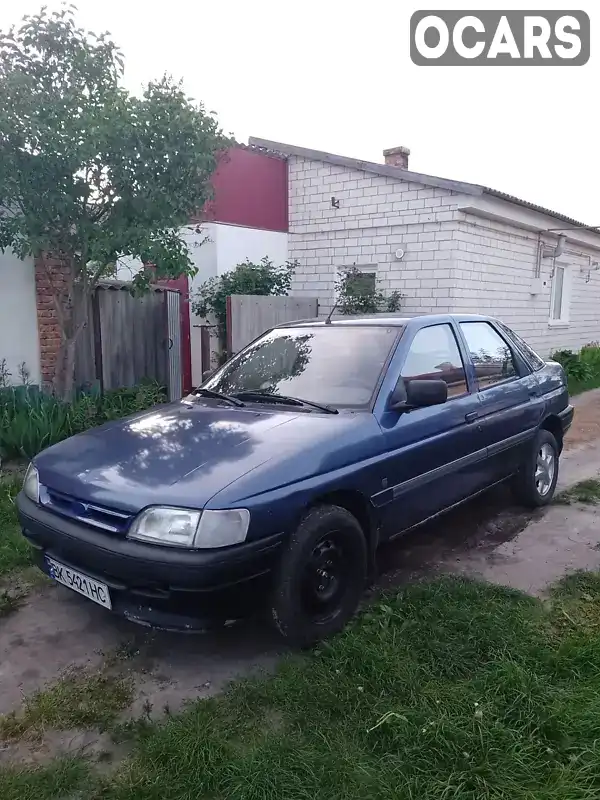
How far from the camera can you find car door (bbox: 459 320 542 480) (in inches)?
169

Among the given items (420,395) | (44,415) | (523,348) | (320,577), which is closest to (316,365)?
(420,395)

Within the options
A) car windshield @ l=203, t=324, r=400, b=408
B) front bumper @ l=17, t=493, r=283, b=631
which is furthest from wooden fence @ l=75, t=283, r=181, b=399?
front bumper @ l=17, t=493, r=283, b=631

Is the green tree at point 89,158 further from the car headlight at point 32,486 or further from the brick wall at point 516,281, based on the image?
the brick wall at point 516,281

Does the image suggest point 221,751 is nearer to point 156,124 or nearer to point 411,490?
point 411,490

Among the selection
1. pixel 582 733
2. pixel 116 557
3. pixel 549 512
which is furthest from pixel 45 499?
pixel 549 512

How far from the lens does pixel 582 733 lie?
7.50 ft

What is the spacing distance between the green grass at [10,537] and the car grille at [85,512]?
1.14m

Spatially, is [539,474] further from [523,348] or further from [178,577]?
[178,577]

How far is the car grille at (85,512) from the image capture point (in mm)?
2699

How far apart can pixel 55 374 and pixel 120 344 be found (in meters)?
1.09

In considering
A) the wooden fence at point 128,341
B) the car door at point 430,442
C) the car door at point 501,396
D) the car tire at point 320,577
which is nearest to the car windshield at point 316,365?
the car door at point 430,442

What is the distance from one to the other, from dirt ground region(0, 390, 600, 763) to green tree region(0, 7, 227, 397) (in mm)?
3687

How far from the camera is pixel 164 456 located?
2.98m

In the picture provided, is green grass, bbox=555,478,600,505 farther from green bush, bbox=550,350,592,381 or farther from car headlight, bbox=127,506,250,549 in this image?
green bush, bbox=550,350,592,381
